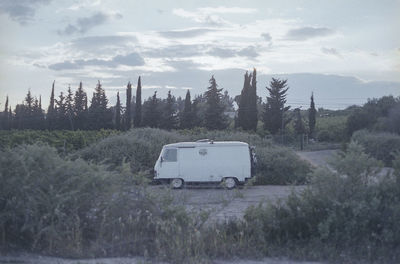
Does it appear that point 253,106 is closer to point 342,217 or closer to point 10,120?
point 10,120

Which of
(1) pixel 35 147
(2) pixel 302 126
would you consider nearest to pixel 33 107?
(2) pixel 302 126

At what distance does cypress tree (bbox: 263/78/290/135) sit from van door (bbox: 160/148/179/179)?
37383 millimetres

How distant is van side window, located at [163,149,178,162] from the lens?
70.8ft

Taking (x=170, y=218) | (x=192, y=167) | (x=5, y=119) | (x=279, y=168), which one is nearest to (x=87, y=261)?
(x=170, y=218)

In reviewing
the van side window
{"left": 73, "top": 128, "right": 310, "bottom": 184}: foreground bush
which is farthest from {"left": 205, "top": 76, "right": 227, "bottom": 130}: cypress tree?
the van side window

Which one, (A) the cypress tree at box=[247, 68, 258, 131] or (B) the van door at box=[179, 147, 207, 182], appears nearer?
(B) the van door at box=[179, 147, 207, 182]

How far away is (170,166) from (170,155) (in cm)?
52

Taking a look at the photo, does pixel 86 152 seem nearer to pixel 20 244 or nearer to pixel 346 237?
pixel 20 244

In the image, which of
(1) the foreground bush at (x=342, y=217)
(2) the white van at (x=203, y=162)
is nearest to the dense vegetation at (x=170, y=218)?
(1) the foreground bush at (x=342, y=217)

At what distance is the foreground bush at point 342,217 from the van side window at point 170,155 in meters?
13.1

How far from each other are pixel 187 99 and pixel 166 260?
50825 millimetres

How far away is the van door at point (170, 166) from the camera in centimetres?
2155

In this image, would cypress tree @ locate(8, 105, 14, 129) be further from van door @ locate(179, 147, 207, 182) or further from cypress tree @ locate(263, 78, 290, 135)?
van door @ locate(179, 147, 207, 182)

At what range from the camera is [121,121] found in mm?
63219
